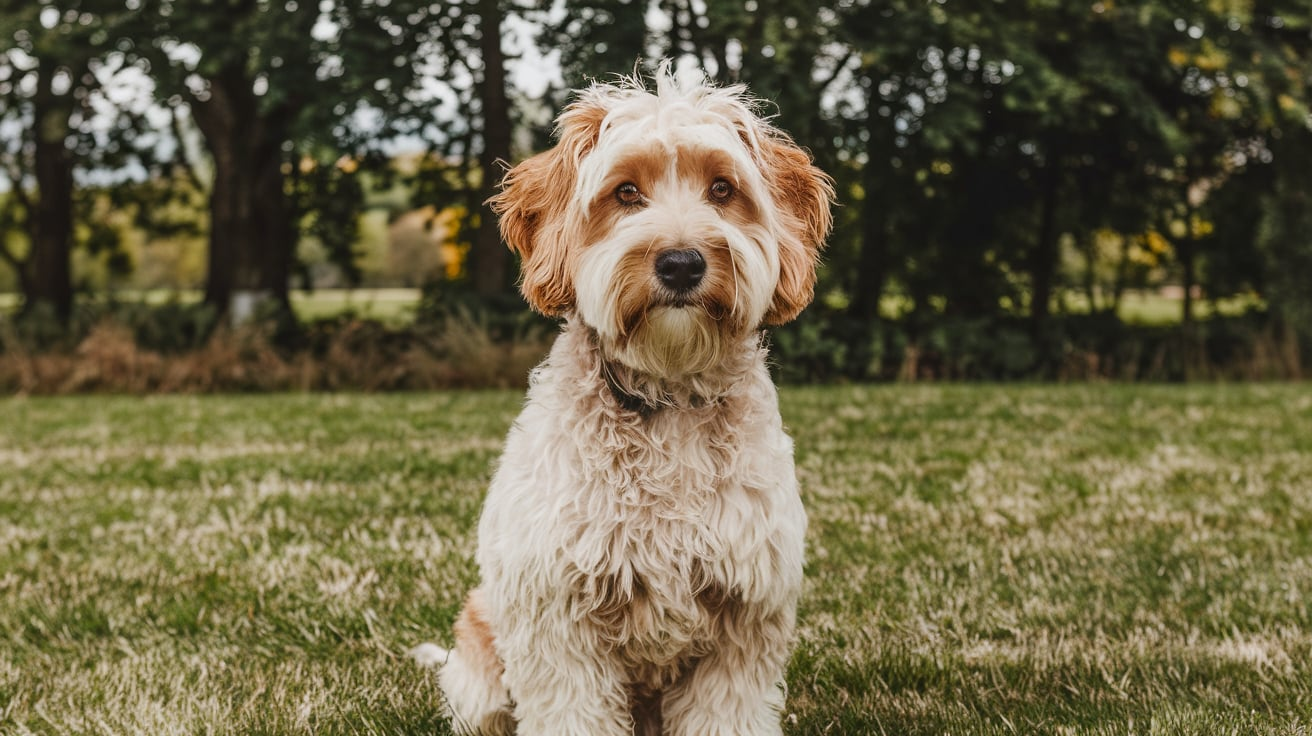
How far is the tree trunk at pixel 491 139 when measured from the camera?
13.4 meters

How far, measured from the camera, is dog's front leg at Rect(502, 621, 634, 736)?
2.67m

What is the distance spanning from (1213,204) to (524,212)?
16871mm

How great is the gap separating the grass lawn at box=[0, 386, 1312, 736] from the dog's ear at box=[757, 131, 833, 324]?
1297 mm

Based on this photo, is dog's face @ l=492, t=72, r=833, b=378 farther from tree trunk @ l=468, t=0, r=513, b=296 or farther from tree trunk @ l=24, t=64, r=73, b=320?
tree trunk @ l=24, t=64, r=73, b=320

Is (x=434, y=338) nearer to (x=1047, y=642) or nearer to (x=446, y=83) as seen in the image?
(x=446, y=83)

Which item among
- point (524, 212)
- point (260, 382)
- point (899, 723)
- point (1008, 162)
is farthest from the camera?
point (1008, 162)

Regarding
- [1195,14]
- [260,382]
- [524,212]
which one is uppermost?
[1195,14]

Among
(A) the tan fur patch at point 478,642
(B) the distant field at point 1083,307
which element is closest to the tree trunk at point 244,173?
(B) the distant field at point 1083,307

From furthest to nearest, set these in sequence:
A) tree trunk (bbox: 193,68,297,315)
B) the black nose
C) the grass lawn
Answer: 1. tree trunk (bbox: 193,68,297,315)
2. the grass lawn
3. the black nose

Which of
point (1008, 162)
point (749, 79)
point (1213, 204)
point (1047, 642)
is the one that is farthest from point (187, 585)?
point (1213, 204)

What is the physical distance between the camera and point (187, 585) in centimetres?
467

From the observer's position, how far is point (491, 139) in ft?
45.6

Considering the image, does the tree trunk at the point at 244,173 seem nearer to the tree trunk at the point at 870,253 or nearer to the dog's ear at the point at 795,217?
the tree trunk at the point at 870,253

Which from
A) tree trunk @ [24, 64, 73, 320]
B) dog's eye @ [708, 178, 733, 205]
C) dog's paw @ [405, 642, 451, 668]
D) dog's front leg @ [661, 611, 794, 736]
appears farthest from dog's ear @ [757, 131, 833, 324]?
tree trunk @ [24, 64, 73, 320]
